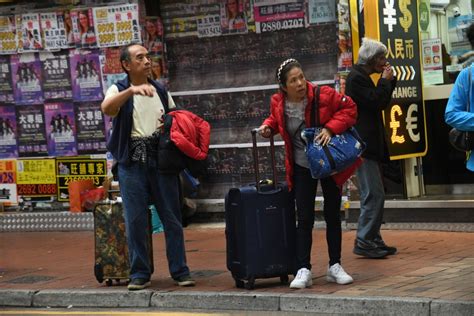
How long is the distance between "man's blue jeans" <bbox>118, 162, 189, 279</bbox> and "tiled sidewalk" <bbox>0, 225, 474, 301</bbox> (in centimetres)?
22

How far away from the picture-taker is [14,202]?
1416cm

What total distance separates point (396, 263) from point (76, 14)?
19.9 ft

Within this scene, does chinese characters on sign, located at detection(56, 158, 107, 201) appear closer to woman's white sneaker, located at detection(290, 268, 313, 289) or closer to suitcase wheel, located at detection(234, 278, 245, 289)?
suitcase wheel, located at detection(234, 278, 245, 289)

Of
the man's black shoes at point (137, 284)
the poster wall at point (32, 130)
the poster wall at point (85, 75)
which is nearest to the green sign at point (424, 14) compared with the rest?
the poster wall at point (85, 75)

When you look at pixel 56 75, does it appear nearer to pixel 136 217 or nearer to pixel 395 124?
pixel 395 124

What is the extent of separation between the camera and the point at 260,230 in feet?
26.6

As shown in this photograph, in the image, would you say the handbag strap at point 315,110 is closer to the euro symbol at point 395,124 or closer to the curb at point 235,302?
the curb at point 235,302

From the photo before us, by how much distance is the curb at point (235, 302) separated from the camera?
280 inches

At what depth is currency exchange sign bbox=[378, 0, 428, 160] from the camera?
1139 centimetres

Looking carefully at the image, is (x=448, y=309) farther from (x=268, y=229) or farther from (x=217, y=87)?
(x=217, y=87)

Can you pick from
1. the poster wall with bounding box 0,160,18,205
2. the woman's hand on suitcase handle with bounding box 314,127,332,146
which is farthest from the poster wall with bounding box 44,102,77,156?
the woman's hand on suitcase handle with bounding box 314,127,332,146

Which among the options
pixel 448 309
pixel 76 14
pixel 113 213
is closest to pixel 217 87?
pixel 76 14

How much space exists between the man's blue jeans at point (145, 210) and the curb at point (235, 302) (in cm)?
30

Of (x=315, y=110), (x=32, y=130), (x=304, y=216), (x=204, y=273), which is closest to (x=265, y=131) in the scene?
(x=315, y=110)
